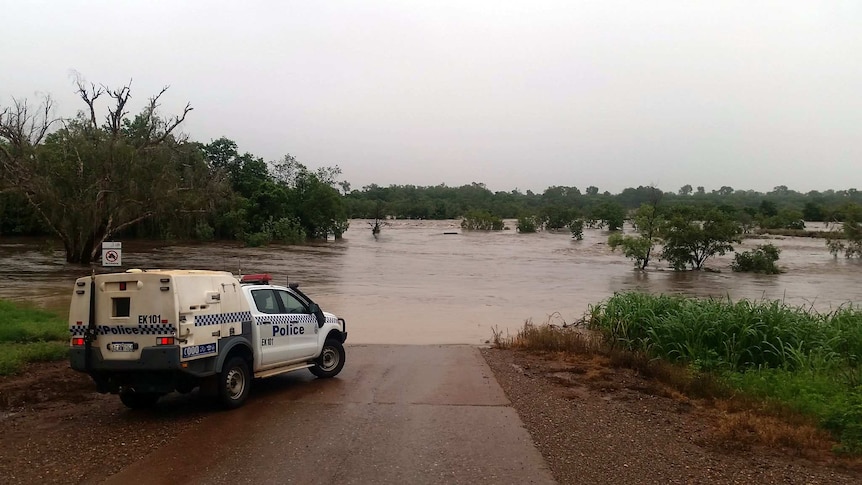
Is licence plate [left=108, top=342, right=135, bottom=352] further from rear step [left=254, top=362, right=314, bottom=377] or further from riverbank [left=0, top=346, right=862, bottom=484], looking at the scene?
rear step [left=254, top=362, right=314, bottom=377]

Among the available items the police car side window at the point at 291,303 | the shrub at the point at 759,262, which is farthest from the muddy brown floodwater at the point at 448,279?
the police car side window at the point at 291,303

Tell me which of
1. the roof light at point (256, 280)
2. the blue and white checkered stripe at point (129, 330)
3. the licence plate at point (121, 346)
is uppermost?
the roof light at point (256, 280)

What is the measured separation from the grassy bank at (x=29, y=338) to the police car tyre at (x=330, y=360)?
4.52 m

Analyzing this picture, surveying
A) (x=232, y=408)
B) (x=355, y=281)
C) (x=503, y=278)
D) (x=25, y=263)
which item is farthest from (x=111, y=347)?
(x=25, y=263)

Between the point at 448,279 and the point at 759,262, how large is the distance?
2130cm

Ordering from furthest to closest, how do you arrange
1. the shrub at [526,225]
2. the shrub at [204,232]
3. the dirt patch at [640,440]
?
the shrub at [526,225] → the shrub at [204,232] → the dirt patch at [640,440]

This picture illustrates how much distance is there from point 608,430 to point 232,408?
456 centimetres

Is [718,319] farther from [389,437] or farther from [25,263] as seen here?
[25,263]

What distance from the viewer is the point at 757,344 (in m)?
10.9

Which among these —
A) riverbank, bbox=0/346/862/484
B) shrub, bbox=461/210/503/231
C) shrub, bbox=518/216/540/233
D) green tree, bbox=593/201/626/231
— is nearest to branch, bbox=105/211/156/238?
riverbank, bbox=0/346/862/484

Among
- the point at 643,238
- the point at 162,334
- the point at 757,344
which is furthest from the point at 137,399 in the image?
the point at 643,238

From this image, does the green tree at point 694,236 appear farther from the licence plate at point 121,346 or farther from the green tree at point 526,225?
the green tree at point 526,225

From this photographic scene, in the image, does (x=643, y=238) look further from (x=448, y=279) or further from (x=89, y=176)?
(x=89, y=176)

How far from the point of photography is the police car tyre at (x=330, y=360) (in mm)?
10062
